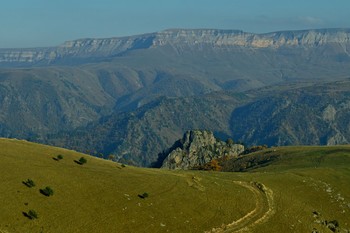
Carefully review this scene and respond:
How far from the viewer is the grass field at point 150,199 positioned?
9301 cm

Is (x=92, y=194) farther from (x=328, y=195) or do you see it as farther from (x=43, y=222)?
(x=328, y=195)

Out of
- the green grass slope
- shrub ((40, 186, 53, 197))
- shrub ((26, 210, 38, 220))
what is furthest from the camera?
shrub ((40, 186, 53, 197))

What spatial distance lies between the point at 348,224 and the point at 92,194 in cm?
5391

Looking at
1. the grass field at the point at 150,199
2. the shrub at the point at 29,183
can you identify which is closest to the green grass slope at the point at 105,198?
the grass field at the point at 150,199

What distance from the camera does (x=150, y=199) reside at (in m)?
108

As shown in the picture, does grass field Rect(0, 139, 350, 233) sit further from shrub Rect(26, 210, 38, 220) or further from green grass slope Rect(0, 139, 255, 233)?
shrub Rect(26, 210, 38, 220)

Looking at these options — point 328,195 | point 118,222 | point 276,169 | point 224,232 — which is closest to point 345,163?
point 276,169

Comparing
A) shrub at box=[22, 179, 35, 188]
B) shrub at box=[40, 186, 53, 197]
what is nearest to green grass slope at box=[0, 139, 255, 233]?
shrub at box=[22, 179, 35, 188]

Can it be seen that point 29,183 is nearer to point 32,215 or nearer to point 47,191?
point 47,191

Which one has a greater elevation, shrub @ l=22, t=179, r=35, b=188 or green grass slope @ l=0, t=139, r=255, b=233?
A: shrub @ l=22, t=179, r=35, b=188

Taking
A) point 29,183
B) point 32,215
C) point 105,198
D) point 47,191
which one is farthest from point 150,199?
point 32,215

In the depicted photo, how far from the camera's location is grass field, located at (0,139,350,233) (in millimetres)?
93012

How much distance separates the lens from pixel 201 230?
95250mm

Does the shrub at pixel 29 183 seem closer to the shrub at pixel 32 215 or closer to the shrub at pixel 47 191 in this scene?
the shrub at pixel 47 191
